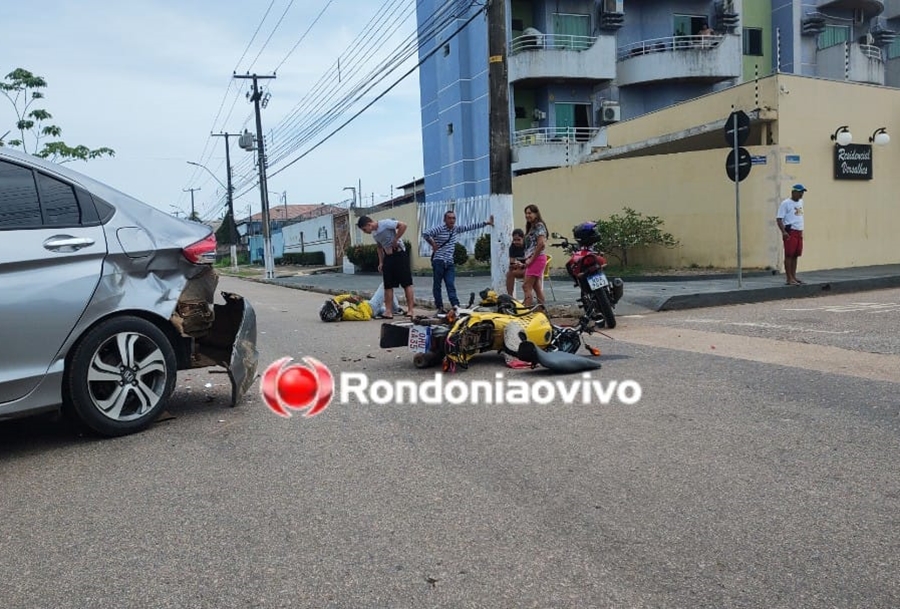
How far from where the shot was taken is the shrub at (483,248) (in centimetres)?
2445

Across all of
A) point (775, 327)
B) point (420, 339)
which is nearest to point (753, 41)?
point (775, 327)

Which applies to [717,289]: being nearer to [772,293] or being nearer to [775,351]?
[772,293]

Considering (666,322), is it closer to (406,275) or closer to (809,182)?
(406,275)

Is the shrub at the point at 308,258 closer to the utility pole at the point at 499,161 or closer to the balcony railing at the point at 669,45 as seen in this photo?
the balcony railing at the point at 669,45

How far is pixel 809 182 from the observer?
17.1 metres

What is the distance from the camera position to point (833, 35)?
36906 mm

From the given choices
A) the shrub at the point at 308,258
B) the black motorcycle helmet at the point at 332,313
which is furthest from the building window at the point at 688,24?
the black motorcycle helmet at the point at 332,313

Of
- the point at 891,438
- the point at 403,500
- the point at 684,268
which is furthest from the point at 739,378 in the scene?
the point at 684,268

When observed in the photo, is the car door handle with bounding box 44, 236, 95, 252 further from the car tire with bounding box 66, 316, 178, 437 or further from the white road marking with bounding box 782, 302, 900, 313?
the white road marking with bounding box 782, 302, 900, 313

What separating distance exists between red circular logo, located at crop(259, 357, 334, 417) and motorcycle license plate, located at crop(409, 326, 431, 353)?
31.5 inches

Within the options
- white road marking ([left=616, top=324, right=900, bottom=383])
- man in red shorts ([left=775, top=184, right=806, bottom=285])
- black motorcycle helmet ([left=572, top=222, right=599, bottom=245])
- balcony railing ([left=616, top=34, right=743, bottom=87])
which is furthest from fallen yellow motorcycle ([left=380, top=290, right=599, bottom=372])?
balcony railing ([left=616, top=34, right=743, bottom=87])

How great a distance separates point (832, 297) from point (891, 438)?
9206 millimetres

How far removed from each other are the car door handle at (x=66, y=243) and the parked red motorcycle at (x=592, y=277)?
609 cm

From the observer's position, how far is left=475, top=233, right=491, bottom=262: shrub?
24.5 meters
